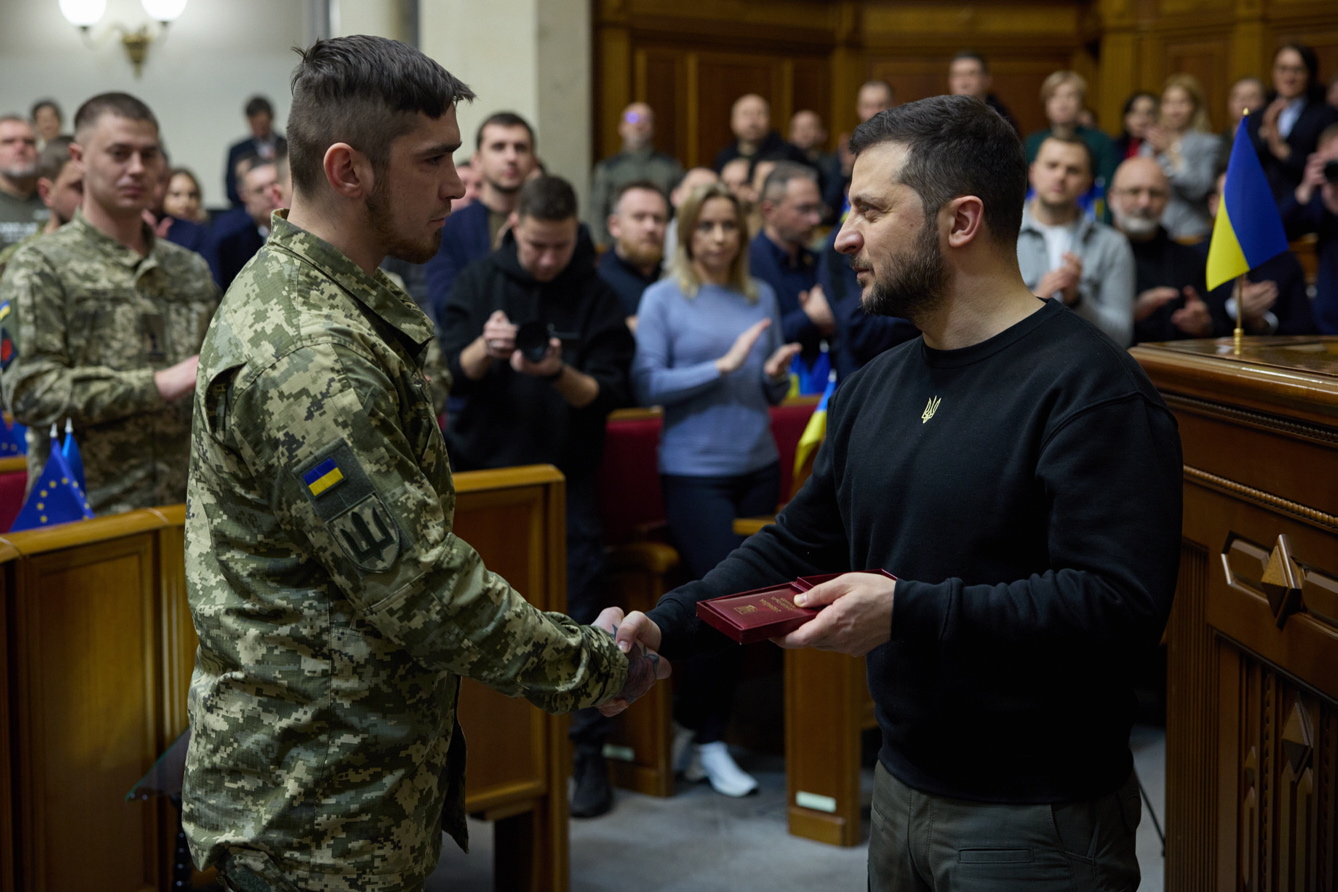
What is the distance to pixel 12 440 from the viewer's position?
3.74 m

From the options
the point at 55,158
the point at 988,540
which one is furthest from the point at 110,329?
the point at 988,540

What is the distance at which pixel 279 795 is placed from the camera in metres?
1.46

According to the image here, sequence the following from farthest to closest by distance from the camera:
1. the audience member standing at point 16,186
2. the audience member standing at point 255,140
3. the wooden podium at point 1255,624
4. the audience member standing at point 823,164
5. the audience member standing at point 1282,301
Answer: the audience member standing at point 255,140 < the audience member standing at point 823,164 < the audience member standing at point 16,186 < the audience member standing at point 1282,301 < the wooden podium at point 1255,624

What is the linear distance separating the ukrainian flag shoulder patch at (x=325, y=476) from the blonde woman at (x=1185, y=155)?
6.06 metres

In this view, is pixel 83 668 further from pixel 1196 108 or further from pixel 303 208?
pixel 1196 108

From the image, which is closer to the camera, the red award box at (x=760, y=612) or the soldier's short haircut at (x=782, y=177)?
the red award box at (x=760, y=612)

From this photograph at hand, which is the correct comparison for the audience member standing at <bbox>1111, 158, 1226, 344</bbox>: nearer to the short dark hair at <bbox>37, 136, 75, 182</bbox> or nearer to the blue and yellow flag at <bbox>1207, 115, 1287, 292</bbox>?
the blue and yellow flag at <bbox>1207, 115, 1287, 292</bbox>

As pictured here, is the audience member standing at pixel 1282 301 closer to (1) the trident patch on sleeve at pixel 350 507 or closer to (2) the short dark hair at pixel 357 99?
(2) the short dark hair at pixel 357 99

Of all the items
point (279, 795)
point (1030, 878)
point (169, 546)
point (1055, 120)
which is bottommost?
point (1030, 878)

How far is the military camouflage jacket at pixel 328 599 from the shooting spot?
4.39 feet

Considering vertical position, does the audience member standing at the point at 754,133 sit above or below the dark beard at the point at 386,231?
above

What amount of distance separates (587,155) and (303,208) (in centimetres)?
680

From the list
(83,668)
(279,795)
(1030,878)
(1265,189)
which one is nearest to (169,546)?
(83,668)

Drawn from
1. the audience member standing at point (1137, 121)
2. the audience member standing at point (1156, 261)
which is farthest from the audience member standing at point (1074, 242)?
the audience member standing at point (1137, 121)
